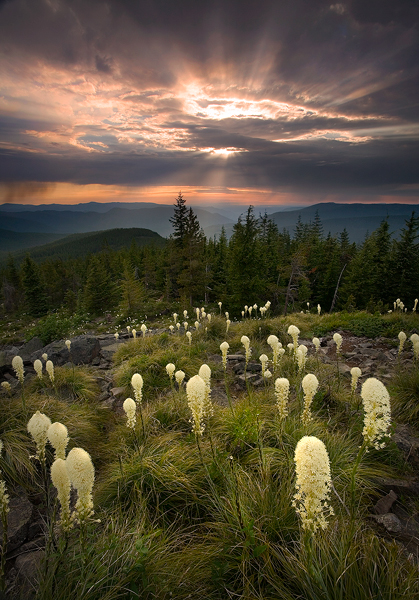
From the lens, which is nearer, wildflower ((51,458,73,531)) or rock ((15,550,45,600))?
wildflower ((51,458,73,531))

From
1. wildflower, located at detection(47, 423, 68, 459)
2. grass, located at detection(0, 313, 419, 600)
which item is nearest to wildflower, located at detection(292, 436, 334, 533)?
grass, located at detection(0, 313, 419, 600)

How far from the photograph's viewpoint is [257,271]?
29547 mm

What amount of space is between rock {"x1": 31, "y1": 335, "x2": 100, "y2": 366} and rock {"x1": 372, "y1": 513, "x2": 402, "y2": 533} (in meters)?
10.6

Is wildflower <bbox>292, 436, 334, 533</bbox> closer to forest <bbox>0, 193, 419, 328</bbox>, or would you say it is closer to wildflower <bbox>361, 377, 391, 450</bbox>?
wildflower <bbox>361, 377, 391, 450</bbox>

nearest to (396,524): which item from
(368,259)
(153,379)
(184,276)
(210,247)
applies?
(153,379)

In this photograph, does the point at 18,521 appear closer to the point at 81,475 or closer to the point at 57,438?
the point at 57,438

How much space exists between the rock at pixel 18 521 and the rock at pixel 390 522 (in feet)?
15.4

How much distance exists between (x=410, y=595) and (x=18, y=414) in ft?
22.2

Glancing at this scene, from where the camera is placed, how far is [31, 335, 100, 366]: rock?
11094 mm

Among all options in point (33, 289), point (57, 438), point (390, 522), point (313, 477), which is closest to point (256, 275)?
point (390, 522)

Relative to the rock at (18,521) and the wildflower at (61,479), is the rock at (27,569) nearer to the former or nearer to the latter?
the rock at (18,521)

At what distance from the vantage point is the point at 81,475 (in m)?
2.28

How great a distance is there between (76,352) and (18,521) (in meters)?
8.33

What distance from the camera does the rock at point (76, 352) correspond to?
11094 millimetres
